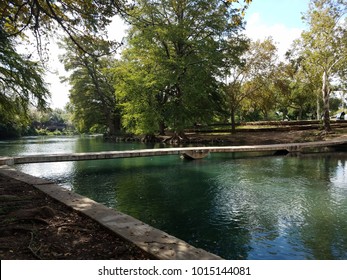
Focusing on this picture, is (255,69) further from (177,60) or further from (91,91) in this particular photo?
(91,91)

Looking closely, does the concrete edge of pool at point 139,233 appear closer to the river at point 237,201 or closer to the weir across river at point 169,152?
the river at point 237,201

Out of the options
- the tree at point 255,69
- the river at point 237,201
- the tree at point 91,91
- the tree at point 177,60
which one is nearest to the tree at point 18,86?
the river at point 237,201

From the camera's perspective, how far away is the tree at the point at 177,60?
93.3 feet

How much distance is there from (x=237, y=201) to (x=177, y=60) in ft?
71.1

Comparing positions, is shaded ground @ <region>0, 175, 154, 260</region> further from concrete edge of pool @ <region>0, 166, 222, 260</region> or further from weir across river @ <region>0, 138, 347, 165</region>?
weir across river @ <region>0, 138, 347, 165</region>

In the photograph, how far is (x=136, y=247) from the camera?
423cm

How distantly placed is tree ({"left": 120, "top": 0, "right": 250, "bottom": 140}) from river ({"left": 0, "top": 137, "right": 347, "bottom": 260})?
44.8ft

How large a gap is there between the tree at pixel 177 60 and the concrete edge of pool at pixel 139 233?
2243 cm

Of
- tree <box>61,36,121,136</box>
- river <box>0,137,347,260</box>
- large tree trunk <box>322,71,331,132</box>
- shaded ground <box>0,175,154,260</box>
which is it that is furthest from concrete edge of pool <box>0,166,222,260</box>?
tree <box>61,36,121,136</box>

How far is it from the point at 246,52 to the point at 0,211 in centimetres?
3370

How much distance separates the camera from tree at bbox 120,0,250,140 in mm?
28438

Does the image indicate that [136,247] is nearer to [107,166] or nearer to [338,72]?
[107,166]

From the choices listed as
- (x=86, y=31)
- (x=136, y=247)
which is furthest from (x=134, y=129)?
(x=136, y=247)

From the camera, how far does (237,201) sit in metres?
9.44
